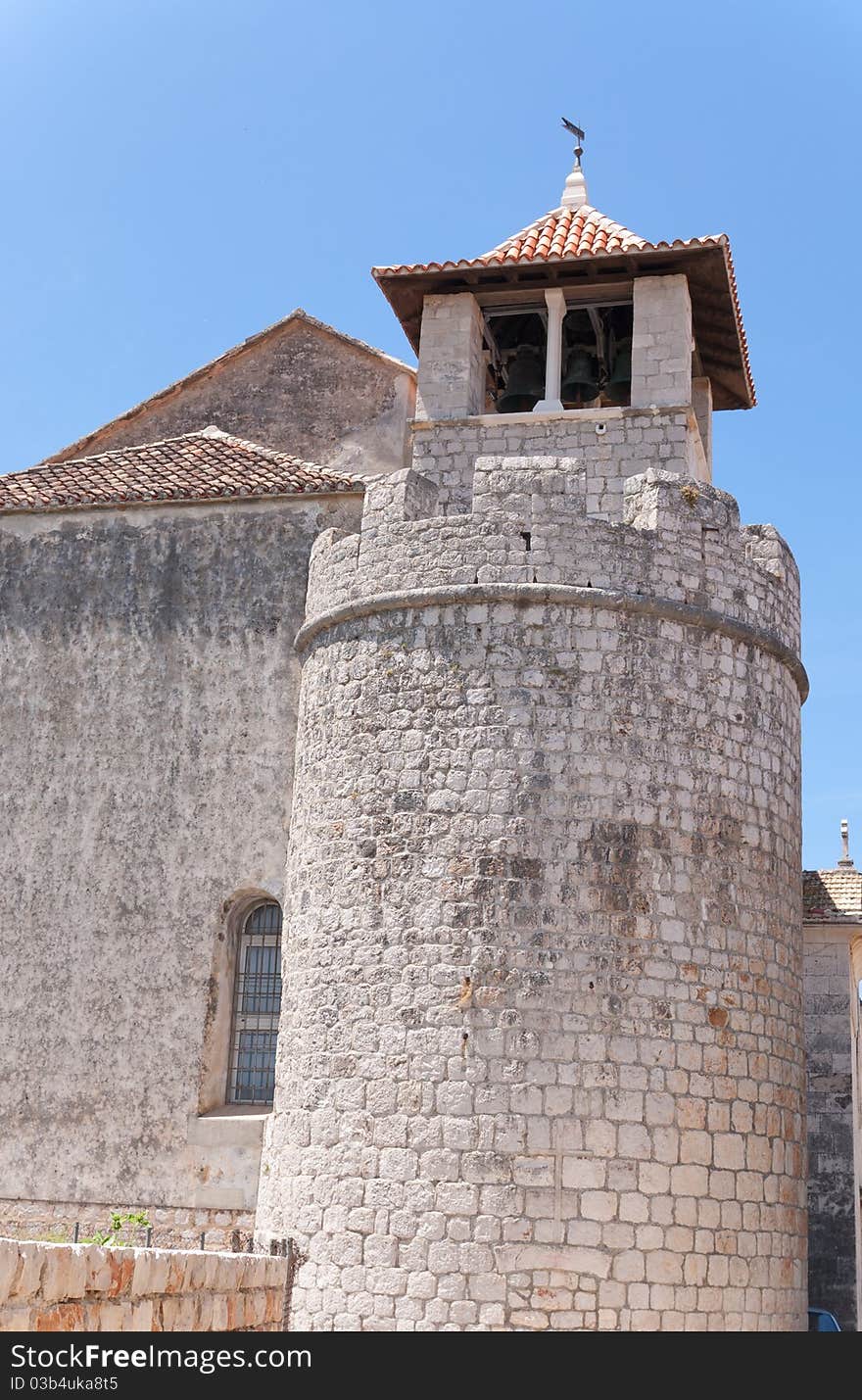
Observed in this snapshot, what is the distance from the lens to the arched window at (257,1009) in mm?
13125

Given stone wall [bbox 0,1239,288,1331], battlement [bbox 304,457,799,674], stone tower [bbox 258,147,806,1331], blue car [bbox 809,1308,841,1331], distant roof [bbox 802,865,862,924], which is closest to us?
stone wall [bbox 0,1239,288,1331]

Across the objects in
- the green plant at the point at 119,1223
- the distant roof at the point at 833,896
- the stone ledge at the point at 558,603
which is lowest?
the green plant at the point at 119,1223

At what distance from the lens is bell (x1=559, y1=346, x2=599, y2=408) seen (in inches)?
592

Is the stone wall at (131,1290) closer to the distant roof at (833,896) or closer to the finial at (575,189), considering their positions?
the distant roof at (833,896)

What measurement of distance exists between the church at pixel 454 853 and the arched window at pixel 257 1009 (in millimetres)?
32

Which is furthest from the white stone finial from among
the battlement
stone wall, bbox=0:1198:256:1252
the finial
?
stone wall, bbox=0:1198:256:1252

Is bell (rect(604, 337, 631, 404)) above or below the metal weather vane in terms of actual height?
below

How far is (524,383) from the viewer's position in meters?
15.2

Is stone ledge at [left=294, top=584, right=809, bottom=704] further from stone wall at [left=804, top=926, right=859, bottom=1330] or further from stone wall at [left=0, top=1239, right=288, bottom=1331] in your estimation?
stone wall at [left=804, top=926, right=859, bottom=1330]

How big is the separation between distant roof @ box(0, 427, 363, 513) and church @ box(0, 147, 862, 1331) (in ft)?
0.17

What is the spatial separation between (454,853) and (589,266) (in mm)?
6631

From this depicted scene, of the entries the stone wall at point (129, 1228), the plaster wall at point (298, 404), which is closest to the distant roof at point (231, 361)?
the plaster wall at point (298, 404)

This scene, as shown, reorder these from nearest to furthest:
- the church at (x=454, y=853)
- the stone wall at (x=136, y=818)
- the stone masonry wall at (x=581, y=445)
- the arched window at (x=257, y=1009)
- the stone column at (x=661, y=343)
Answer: the church at (x=454, y=853), the stone wall at (x=136, y=818), the arched window at (x=257, y=1009), the stone masonry wall at (x=581, y=445), the stone column at (x=661, y=343)

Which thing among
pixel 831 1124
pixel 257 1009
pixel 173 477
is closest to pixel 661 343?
pixel 173 477
